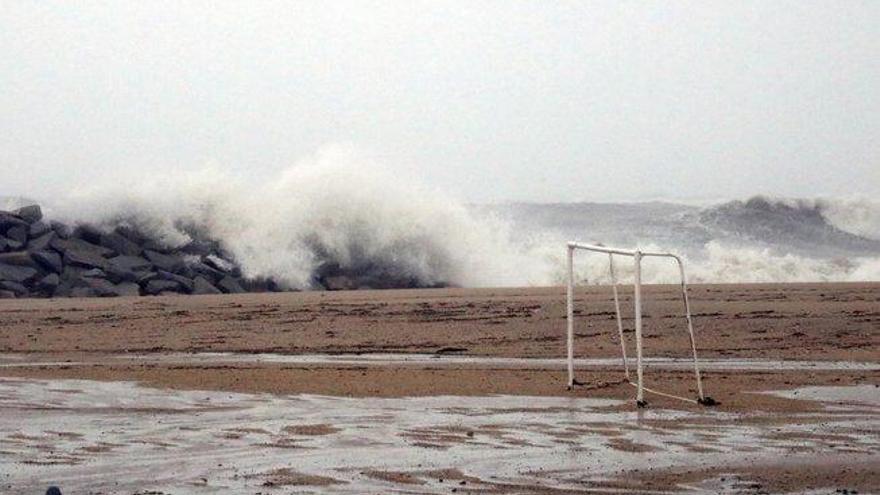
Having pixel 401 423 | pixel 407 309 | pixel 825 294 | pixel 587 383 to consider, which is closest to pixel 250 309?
pixel 407 309

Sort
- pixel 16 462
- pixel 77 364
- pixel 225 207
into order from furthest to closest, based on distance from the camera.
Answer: pixel 225 207
pixel 77 364
pixel 16 462

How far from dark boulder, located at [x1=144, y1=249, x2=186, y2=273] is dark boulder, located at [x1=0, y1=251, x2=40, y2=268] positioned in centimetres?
268

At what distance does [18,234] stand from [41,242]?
599 millimetres

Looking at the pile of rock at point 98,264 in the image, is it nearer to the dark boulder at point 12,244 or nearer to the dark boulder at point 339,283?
the dark boulder at point 12,244

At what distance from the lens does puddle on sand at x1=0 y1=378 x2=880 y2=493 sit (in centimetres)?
839

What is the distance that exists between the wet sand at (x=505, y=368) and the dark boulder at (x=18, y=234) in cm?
372

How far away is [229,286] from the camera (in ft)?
102

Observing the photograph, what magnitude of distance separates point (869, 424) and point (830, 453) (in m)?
1.47

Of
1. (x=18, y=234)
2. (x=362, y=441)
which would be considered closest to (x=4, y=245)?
(x=18, y=234)

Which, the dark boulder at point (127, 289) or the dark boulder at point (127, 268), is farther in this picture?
the dark boulder at point (127, 268)

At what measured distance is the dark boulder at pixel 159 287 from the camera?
1153 inches

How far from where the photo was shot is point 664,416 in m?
11.2

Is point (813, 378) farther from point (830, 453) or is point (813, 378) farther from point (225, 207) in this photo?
point (225, 207)

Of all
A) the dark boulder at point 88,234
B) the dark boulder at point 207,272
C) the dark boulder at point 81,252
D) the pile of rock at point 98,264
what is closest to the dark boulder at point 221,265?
the pile of rock at point 98,264
